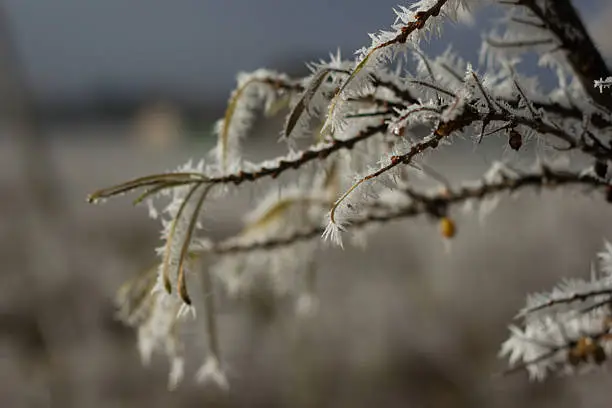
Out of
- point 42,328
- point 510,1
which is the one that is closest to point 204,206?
point 510,1

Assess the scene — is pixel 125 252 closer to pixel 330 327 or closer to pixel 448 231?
pixel 330 327

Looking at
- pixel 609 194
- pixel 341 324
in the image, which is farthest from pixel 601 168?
pixel 341 324

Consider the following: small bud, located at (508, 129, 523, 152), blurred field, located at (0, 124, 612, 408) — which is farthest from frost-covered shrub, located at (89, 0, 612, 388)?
blurred field, located at (0, 124, 612, 408)

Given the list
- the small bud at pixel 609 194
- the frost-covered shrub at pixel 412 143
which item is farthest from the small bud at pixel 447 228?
the small bud at pixel 609 194

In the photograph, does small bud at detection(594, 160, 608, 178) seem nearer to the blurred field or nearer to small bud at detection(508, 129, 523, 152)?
small bud at detection(508, 129, 523, 152)

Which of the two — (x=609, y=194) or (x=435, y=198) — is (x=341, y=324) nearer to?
(x=435, y=198)

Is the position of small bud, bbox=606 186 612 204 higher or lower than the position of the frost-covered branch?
lower

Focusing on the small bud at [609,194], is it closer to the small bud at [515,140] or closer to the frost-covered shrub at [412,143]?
the frost-covered shrub at [412,143]

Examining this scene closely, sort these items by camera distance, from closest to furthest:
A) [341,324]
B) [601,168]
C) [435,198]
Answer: [601,168], [435,198], [341,324]

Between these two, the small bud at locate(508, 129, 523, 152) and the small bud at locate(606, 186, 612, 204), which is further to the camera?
the small bud at locate(606, 186, 612, 204)
